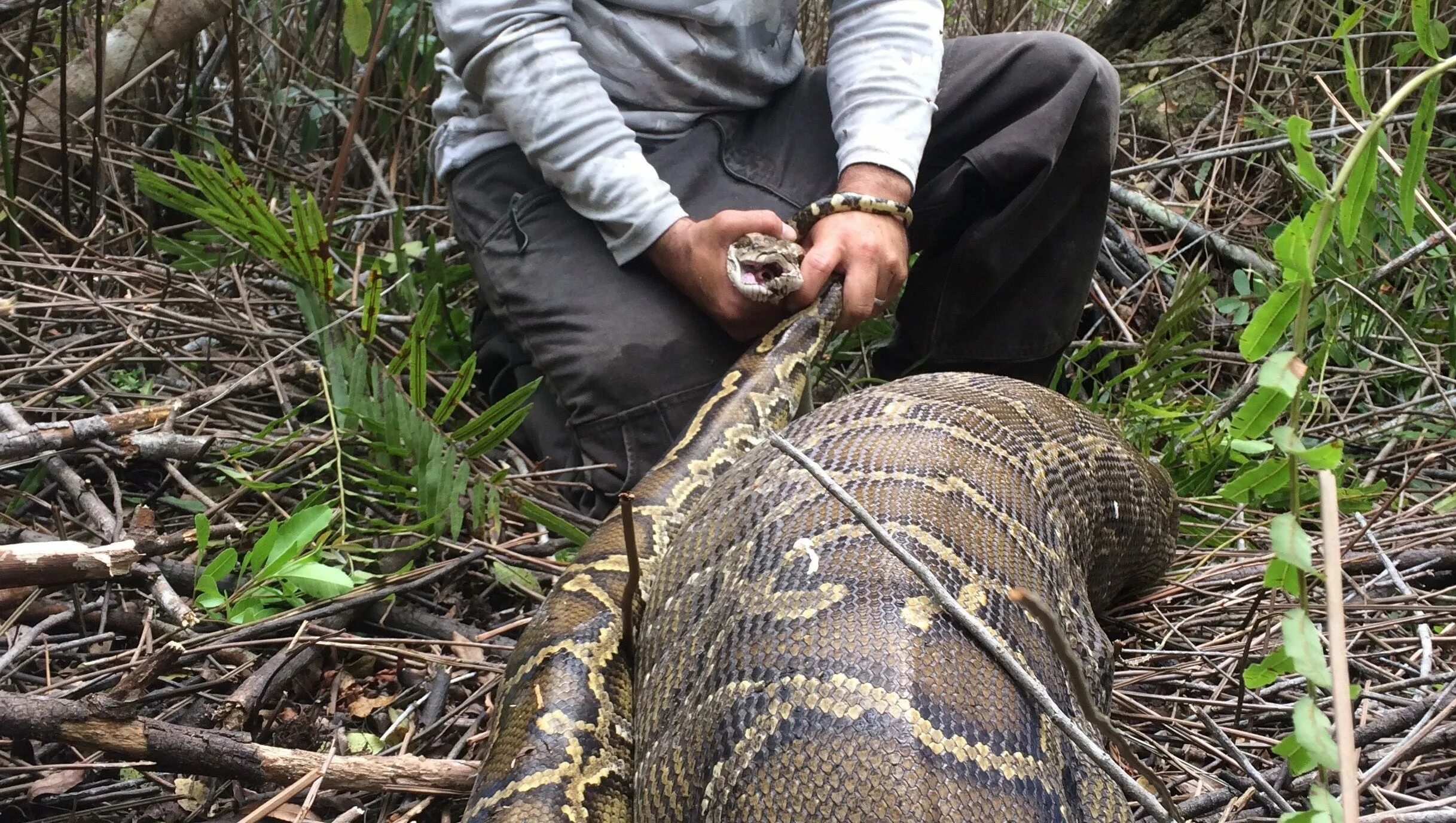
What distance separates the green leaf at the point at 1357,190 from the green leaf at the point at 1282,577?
443 mm

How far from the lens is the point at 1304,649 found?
121 centimetres

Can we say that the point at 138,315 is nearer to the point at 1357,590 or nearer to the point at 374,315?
the point at 374,315

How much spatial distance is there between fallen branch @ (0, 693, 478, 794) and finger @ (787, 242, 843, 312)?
6.63ft

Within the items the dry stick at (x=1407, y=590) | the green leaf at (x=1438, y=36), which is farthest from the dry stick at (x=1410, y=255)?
the green leaf at (x=1438, y=36)

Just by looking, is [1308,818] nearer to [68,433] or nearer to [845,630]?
[845,630]

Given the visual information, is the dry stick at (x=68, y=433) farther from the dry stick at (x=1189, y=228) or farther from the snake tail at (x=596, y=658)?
the dry stick at (x=1189, y=228)

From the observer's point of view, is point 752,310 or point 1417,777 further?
point 752,310

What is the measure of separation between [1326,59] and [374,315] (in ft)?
17.0

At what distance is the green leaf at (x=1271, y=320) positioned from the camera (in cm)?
136

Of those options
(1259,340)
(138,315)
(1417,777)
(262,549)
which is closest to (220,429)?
(138,315)

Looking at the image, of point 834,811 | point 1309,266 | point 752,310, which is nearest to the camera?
point 1309,266

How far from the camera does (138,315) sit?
3771 mm

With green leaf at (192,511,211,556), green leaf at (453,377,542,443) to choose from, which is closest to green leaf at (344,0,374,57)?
green leaf at (453,377,542,443)

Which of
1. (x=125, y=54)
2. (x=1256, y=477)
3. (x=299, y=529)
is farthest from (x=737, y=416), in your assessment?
(x=125, y=54)
